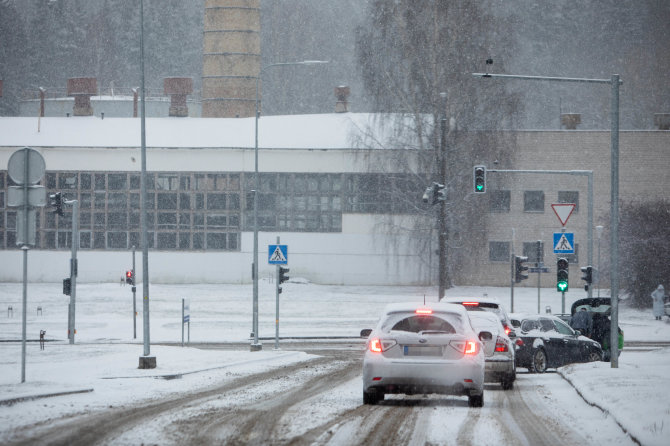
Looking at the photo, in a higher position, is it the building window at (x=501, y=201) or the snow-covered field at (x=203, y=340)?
the building window at (x=501, y=201)

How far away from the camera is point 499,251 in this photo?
226ft

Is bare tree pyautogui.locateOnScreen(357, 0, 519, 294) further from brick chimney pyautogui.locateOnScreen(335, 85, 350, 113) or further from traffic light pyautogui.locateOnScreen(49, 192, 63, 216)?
traffic light pyautogui.locateOnScreen(49, 192, 63, 216)

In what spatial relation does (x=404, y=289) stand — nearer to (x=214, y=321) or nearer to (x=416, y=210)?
(x=416, y=210)

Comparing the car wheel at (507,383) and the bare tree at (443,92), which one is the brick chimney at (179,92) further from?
the car wheel at (507,383)

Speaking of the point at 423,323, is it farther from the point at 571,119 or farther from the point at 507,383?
the point at 571,119

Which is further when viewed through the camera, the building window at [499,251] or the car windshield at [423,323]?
the building window at [499,251]

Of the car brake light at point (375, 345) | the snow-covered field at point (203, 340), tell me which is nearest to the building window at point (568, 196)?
the snow-covered field at point (203, 340)

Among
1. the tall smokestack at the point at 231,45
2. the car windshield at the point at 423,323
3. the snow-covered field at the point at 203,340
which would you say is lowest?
the snow-covered field at the point at 203,340

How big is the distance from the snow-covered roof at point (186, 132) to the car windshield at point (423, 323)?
48.9 meters

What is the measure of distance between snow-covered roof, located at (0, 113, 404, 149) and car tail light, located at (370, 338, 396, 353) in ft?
162

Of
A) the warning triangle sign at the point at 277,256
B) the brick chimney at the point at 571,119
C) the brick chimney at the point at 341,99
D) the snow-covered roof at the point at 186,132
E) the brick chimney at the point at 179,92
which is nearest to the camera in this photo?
the warning triangle sign at the point at 277,256

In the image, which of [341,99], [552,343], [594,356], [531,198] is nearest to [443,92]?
[531,198]

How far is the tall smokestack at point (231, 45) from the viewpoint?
72.8 meters

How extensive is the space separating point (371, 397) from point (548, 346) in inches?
438
